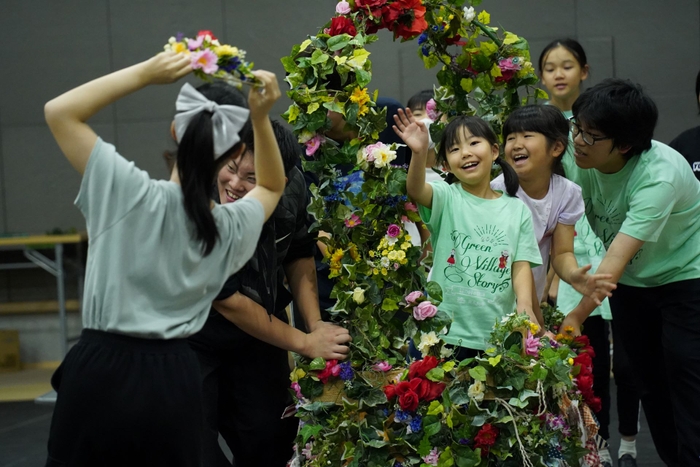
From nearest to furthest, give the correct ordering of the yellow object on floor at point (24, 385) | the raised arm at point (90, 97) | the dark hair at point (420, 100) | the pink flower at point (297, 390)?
1. the raised arm at point (90, 97)
2. the pink flower at point (297, 390)
3. the dark hair at point (420, 100)
4. the yellow object on floor at point (24, 385)

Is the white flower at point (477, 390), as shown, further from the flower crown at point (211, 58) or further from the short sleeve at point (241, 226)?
the flower crown at point (211, 58)

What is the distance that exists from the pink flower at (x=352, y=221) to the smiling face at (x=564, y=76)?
1.69 metres

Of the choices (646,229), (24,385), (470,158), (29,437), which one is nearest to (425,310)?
(470,158)

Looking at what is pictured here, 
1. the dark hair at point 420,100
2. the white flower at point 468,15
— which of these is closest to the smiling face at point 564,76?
the dark hair at point 420,100

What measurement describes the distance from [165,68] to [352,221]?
1067 mm

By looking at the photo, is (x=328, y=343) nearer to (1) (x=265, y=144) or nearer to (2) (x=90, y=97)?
(1) (x=265, y=144)

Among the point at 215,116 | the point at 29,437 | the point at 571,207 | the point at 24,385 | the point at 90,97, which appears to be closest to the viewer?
the point at 90,97

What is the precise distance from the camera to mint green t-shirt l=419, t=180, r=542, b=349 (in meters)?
2.68

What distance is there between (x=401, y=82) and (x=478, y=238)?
3.79 meters

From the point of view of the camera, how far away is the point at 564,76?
3.97 m

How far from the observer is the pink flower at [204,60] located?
5.78ft

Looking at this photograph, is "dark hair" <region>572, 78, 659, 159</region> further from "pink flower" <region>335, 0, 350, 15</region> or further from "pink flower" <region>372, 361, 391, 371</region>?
"pink flower" <region>372, 361, 391, 371</region>

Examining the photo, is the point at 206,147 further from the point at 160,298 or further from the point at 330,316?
the point at 330,316

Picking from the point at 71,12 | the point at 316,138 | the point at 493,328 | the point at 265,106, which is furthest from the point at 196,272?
the point at 71,12
